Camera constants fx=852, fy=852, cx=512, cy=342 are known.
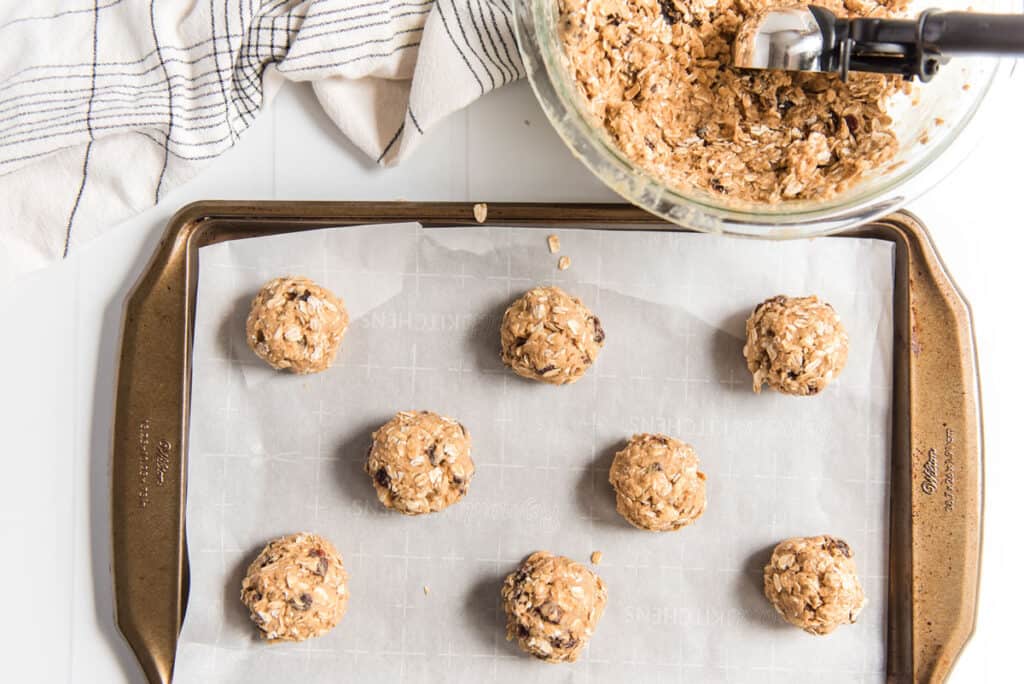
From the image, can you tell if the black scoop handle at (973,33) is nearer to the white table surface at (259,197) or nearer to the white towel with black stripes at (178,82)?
the white table surface at (259,197)

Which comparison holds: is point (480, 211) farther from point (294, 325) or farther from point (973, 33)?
point (973, 33)

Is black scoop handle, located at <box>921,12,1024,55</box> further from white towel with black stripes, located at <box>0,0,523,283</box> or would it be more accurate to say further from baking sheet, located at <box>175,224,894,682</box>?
white towel with black stripes, located at <box>0,0,523,283</box>

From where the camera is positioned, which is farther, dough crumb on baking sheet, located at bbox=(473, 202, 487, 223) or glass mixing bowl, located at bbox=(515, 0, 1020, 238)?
dough crumb on baking sheet, located at bbox=(473, 202, 487, 223)

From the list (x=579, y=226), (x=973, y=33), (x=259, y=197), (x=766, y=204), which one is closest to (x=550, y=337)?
(x=579, y=226)

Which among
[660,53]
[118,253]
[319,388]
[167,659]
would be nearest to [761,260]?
[660,53]

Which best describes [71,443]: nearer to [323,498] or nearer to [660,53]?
[323,498]

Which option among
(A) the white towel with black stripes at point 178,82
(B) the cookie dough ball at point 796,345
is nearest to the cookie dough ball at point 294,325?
(A) the white towel with black stripes at point 178,82

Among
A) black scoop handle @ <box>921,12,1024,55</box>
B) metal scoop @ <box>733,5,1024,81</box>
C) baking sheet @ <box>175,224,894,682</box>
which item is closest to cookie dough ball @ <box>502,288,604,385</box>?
baking sheet @ <box>175,224,894,682</box>
